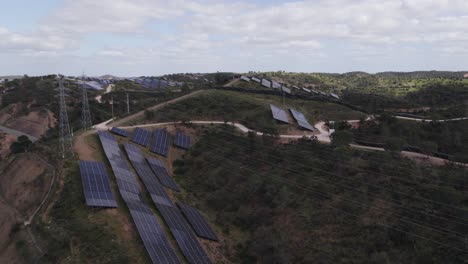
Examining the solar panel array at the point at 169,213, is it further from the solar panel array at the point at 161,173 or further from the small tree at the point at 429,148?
the small tree at the point at 429,148

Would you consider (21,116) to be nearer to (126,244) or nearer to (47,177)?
(47,177)

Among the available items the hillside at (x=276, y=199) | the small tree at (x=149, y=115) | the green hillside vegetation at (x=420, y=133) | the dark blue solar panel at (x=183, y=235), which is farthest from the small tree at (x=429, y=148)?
the small tree at (x=149, y=115)

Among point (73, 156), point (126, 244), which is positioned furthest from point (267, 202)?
point (73, 156)

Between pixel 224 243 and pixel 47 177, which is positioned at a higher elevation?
pixel 47 177

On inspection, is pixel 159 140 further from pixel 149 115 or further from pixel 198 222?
pixel 198 222

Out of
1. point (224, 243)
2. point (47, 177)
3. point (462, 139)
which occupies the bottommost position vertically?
point (224, 243)

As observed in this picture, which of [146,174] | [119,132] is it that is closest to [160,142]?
[119,132]

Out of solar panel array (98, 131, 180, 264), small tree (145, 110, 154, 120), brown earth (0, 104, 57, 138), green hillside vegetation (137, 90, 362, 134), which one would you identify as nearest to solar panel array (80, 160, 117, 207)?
solar panel array (98, 131, 180, 264)
